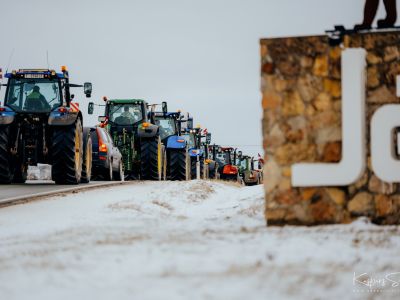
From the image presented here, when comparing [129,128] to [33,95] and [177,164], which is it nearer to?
[177,164]

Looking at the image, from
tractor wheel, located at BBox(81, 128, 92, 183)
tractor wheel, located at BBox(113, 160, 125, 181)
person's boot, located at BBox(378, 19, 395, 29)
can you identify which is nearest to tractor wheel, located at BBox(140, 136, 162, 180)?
tractor wheel, located at BBox(113, 160, 125, 181)

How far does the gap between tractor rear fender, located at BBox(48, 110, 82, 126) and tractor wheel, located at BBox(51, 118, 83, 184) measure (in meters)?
0.19

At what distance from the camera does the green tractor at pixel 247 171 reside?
40.2m

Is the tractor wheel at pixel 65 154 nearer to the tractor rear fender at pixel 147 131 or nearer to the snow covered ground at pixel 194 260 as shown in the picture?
the tractor rear fender at pixel 147 131

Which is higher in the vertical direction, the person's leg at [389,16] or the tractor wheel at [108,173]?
the person's leg at [389,16]

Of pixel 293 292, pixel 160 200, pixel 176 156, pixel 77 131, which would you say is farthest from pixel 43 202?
pixel 176 156

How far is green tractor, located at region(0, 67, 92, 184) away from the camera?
54.1 ft

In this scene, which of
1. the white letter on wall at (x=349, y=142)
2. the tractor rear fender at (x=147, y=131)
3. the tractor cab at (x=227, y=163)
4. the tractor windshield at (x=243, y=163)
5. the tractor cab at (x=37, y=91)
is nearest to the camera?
the white letter on wall at (x=349, y=142)

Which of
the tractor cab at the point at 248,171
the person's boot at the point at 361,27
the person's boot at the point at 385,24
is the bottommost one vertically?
the tractor cab at the point at 248,171

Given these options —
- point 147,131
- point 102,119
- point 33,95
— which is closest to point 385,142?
point 33,95

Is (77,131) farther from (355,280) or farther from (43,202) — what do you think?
(355,280)

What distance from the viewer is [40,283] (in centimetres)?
A: 411

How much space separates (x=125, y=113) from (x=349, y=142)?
18242mm
